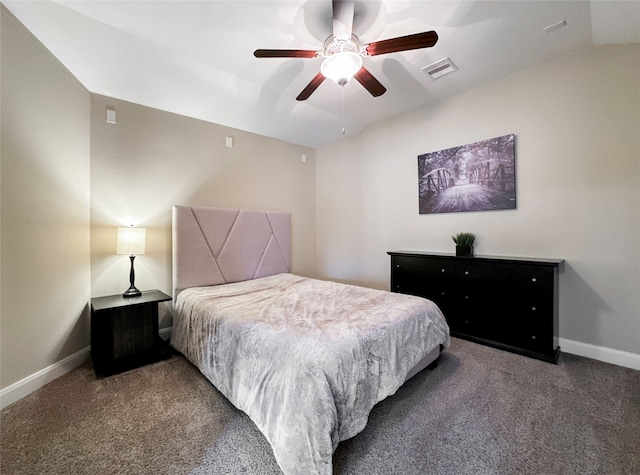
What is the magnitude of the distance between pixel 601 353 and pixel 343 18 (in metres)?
3.62

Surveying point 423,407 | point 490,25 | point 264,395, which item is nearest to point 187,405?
point 264,395

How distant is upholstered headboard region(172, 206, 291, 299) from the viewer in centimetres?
300

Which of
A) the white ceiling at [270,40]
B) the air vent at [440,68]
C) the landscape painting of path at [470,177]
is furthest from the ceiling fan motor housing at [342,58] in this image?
the landscape painting of path at [470,177]

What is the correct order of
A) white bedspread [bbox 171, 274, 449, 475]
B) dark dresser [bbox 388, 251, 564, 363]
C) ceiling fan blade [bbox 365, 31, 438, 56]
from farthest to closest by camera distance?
1. dark dresser [bbox 388, 251, 564, 363]
2. ceiling fan blade [bbox 365, 31, 438, 56]
3. white bedspread [bbox 171, 274, 449, 475]

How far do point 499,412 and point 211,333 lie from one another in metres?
2.18

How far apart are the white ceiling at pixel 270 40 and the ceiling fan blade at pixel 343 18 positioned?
0.20 m

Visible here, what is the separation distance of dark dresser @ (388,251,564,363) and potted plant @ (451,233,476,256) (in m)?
0.14

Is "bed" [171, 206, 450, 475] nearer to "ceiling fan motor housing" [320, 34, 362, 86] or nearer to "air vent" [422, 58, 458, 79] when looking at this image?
"ceiling fan motor housing" [320, 34, 362, 86]

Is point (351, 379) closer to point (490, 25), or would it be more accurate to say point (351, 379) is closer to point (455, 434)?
point (455, 434)

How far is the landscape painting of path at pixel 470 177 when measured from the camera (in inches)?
112

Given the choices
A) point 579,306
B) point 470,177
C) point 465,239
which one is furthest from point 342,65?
point 579,306

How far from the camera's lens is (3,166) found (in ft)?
5.86

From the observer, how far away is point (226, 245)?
3.38m

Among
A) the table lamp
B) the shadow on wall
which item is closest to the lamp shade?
the table lamp
